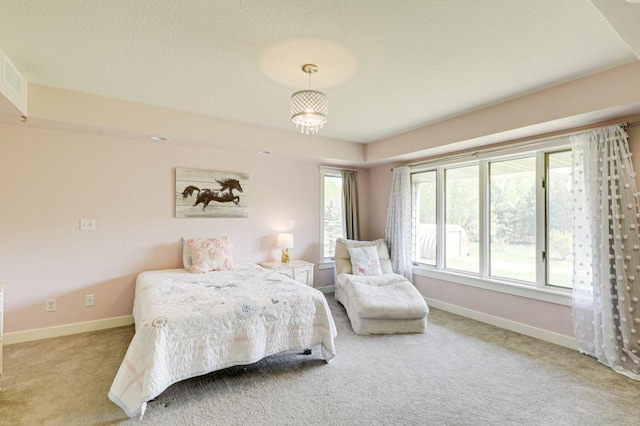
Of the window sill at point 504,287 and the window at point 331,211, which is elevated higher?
the window at point 331,211

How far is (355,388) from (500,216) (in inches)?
111

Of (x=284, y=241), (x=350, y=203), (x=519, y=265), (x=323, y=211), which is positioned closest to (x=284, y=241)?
(x=284, y=241)

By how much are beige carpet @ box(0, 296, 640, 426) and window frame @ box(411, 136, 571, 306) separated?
0.59 metres

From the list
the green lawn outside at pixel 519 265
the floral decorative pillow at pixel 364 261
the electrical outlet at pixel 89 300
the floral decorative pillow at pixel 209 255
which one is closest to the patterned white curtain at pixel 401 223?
the floral decorative pillow at pixel 364 261

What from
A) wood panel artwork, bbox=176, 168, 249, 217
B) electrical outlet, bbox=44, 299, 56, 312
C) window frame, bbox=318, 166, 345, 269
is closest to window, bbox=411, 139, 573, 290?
window frame, bbox=318, 166, 345, 269

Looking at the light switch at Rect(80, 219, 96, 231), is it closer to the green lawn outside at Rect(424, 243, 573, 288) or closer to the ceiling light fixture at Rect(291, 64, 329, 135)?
the ceiling light fixture at Rect(291, 64, 329, 135)

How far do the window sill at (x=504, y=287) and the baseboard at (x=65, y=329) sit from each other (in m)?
4.06

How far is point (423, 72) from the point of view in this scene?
101 inches

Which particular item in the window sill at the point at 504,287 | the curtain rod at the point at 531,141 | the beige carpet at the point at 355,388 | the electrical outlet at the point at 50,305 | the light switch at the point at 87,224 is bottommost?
the beige carpet at the point at 355,388

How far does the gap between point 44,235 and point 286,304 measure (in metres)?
2.77

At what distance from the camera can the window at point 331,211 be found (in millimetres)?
5251

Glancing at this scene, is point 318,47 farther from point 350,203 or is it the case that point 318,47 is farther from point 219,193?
point 350,203

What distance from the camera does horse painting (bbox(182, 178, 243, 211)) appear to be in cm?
405

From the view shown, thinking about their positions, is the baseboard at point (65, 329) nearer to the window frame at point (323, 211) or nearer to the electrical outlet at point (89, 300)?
the electrical outlet at point (89, 300)
